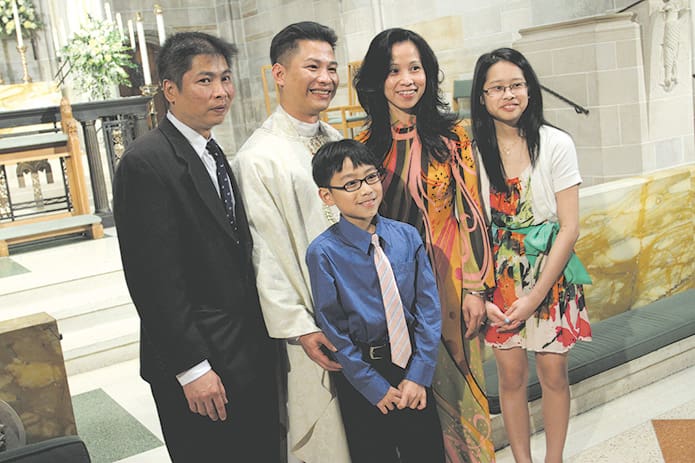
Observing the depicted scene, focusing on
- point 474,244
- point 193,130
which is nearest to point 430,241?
point 474,244

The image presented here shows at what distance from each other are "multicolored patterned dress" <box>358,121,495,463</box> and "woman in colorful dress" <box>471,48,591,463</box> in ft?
0.60

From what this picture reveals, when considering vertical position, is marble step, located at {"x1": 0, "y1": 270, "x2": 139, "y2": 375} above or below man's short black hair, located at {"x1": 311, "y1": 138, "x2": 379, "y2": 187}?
below

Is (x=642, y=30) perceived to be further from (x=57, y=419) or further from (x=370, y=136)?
(x=57, y=419)

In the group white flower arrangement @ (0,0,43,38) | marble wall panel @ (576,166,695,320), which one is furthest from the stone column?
marble wall panel @ (576,166,695,320)

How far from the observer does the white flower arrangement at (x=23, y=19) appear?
9.25 metres

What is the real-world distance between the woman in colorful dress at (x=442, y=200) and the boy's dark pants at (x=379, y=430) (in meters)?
0.26

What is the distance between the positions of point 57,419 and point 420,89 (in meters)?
1.47

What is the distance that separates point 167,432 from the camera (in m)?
1.92

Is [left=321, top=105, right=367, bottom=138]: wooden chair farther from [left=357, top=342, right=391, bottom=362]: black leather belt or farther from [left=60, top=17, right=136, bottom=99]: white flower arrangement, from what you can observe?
[left=357, top=342, right=391, bottom=362]: black leather belt

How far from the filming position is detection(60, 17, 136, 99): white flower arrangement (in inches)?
260

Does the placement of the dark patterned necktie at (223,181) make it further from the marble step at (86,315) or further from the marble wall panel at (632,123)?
the marble wall panel at (632,123)

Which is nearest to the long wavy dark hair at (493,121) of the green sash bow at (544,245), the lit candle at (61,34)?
the green sash bow at (544,245)

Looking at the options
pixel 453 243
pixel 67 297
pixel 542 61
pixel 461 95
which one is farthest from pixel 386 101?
pixel 461 95

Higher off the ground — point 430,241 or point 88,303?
point 430,241
